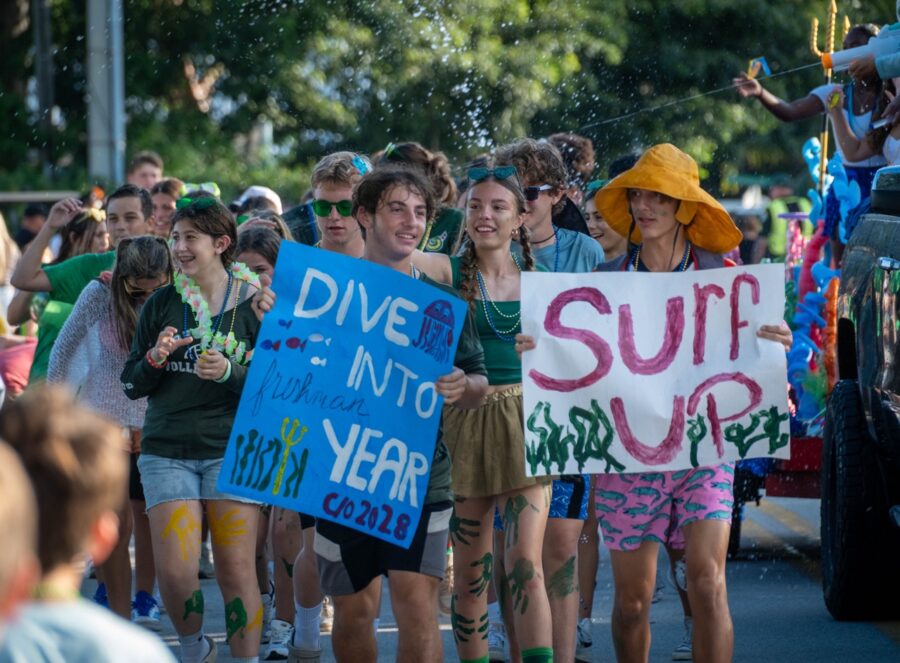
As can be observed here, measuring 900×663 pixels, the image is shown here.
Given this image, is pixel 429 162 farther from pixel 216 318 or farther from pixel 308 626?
pixel 308 626

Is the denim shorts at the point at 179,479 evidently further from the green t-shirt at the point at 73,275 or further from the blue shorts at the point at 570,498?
the green t-shirt at the point at 73,275

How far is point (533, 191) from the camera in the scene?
7109 millimetres

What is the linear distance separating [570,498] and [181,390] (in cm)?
143

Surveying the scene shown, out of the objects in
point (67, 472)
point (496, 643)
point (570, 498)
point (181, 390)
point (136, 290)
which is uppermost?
point (136, 290)

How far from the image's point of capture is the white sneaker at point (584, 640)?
741 centimetres

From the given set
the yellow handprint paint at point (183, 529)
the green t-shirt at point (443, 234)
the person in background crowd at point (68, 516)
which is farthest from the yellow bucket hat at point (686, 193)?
the person in background crowd at point (68, 516)

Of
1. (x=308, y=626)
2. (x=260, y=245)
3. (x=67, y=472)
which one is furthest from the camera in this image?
(x=260, y=245)

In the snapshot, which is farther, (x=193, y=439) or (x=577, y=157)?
(x=577, y=157)

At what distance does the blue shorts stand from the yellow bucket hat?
926 mm

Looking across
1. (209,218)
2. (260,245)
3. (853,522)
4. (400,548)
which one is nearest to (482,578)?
(400,548)

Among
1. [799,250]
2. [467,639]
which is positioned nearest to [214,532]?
[467,639]

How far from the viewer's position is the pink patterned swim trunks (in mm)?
5824

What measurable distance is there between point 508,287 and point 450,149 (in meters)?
20.4

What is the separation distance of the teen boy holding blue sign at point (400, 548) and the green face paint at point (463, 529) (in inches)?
16.4
